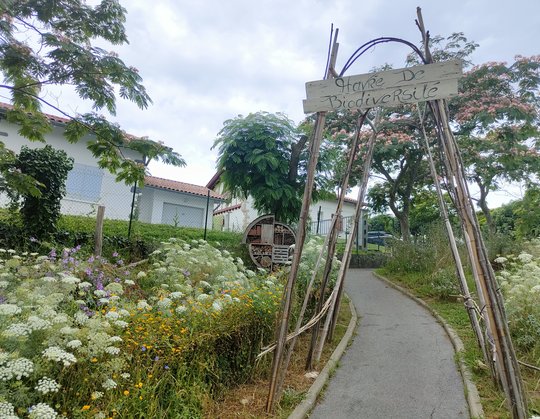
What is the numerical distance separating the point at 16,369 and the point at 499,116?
39.0ft

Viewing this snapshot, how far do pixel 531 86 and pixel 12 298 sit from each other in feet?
42.9

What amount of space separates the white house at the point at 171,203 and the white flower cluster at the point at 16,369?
41.3ft

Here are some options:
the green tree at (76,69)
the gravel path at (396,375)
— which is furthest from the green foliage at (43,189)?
the gravel path at (396,375)

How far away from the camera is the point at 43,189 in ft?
22.0

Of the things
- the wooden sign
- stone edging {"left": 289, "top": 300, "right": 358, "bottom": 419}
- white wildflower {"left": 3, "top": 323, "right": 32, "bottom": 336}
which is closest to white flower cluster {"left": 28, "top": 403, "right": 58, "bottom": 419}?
white wildflower {"left": 3, "top": 323, "right": 32, "bottom": 336}

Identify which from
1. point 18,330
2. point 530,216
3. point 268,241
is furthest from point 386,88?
point 530,216

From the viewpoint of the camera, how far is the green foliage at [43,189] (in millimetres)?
6590

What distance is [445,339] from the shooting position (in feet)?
16.4

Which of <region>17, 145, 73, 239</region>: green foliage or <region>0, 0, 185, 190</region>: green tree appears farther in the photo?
<region>17, 145, 73, 239</region>: green foliage

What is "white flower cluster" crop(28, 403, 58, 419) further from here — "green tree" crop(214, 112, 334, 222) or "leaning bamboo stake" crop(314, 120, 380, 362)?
"green tree" crop(214, 112, 334, 222)

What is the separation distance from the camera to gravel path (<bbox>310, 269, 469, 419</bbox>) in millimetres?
3186

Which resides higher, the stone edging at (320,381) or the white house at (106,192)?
the white house at (106,192)

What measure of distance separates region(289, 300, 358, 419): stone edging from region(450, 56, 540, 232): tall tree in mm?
7876

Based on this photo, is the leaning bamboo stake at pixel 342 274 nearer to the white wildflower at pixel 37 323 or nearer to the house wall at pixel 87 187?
the white wildflower at pixel 37 323
